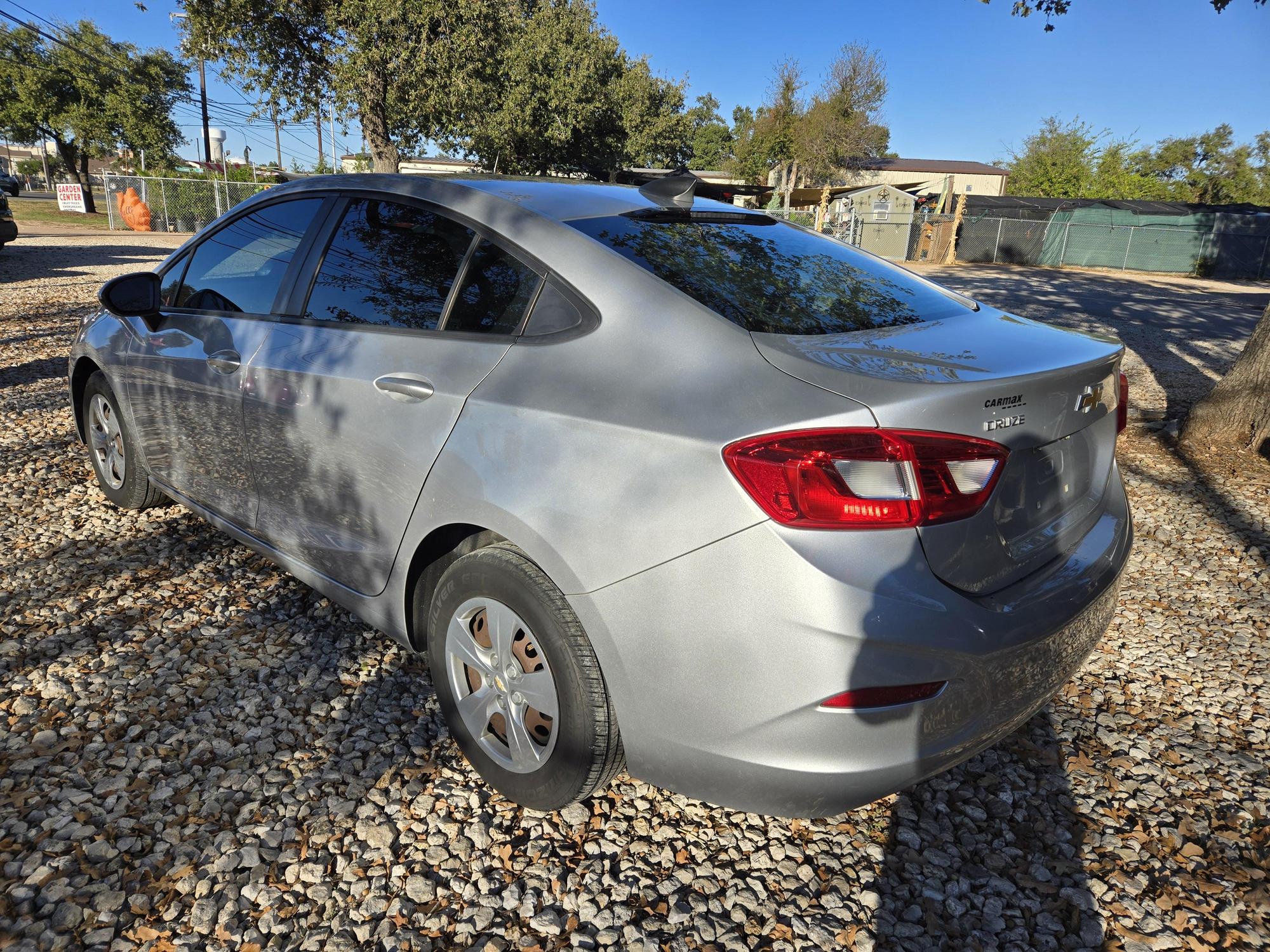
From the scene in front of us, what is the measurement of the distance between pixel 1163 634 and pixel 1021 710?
2005 mm

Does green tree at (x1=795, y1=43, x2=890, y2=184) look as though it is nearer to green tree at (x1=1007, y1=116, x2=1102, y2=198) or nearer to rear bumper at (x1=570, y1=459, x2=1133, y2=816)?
green tree at (x1=1007, y1=116, x2=1102, y2=198)

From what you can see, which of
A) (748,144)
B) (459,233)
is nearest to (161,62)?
(748,144)

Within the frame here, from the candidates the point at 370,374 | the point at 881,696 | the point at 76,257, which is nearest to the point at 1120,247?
the point at 76,257

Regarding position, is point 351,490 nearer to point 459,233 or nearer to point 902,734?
point 459,233

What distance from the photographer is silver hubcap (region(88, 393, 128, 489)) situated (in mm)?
4207

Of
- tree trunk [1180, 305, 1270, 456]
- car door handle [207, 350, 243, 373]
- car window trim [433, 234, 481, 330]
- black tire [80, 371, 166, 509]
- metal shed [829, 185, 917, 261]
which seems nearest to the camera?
car window trim [433, 234, 481, 330]

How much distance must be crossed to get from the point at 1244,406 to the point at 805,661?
229 inches

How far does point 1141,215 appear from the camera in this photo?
→ 3083cm

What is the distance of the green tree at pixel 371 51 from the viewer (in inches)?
723

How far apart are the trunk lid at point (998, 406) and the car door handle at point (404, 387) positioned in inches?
38.2

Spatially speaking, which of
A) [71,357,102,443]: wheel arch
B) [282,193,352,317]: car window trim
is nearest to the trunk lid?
[282,193,352,317]: car window trim

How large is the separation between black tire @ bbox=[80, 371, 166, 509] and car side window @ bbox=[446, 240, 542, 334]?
248cm

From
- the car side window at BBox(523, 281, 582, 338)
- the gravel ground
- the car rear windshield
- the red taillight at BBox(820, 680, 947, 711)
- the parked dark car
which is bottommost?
the gravel ground

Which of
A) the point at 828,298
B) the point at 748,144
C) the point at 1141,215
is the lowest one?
the point at 828,298
